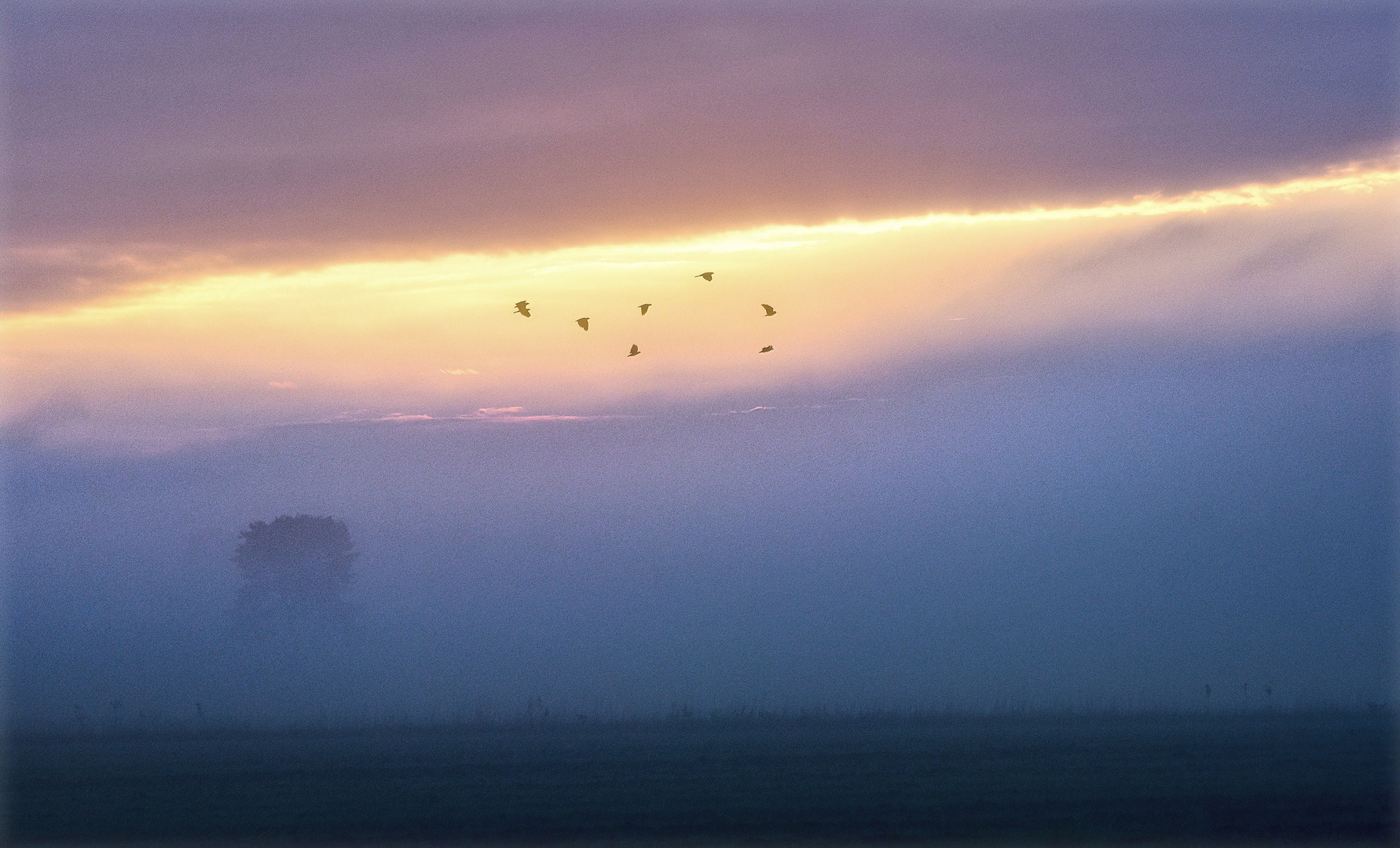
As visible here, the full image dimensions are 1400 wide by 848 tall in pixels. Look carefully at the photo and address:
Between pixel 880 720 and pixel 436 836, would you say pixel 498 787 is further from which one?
pixel 880 720

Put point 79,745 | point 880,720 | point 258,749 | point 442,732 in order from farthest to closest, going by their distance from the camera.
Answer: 1. point 880,720
2. point 442,732
3. point 79,745
4. point 258,749

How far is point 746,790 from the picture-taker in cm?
5069

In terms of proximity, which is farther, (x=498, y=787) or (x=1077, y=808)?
(x=498, y=787)

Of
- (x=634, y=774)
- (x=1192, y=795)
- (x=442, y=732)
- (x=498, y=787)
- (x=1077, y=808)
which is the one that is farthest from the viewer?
(x=442, y=732)

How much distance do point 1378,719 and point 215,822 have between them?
97963 millimetres

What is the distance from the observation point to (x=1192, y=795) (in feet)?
152

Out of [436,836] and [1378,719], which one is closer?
[436,836]

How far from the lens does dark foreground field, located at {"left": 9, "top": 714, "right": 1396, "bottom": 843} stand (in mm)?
39125

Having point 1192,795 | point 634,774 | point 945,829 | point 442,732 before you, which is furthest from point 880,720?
point 945,829

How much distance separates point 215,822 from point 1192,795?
33.1 metres

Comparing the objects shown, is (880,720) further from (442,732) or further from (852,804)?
(852,804)

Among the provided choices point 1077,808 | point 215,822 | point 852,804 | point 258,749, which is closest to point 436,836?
point 215,822

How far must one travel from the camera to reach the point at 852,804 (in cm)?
4484

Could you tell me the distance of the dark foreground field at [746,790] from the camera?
128ft
